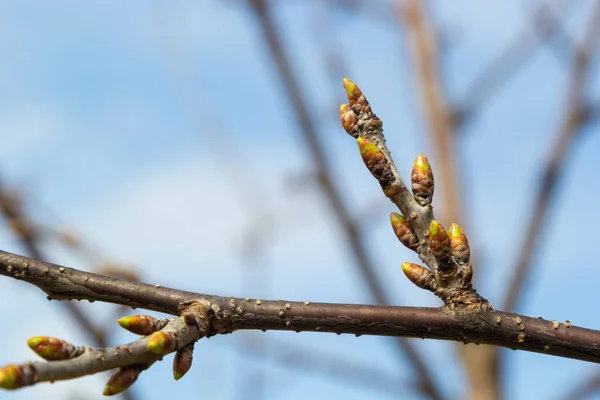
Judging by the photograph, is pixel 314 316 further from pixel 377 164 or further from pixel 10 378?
pixel 10 378

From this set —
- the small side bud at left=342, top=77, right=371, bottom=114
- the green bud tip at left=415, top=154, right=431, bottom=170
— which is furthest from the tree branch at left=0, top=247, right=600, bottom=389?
the small side bud at left=342, top=77, right=371, bottom=114

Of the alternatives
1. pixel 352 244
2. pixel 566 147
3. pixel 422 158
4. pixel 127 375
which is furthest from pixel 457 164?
pixel 127 375

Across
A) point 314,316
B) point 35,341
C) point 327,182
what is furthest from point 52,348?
point 327,182

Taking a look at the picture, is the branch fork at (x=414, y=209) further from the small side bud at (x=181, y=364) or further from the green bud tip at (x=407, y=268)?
the small side bud at (x=181, y=364)

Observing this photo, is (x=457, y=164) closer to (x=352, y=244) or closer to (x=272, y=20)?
(x=352, y=244)

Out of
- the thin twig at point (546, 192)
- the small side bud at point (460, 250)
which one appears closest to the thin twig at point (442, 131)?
the thin twig at point (546, 192)
